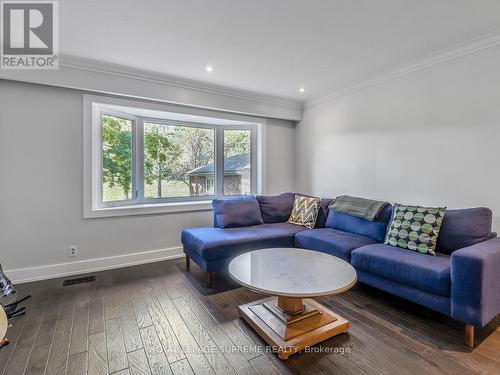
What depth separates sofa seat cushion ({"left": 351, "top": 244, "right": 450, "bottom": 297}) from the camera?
193 centimetres

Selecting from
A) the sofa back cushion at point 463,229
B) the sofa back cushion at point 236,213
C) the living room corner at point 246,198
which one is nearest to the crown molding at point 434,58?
the living room corner at point 246,198

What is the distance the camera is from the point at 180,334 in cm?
194

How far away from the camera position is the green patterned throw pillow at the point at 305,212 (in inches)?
137

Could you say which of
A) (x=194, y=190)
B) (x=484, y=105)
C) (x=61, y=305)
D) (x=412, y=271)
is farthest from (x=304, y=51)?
(x=61, y=305)

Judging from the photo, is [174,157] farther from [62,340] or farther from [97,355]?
[97,355]

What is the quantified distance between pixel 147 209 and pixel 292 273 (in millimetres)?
2307

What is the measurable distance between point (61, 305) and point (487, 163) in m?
4.05

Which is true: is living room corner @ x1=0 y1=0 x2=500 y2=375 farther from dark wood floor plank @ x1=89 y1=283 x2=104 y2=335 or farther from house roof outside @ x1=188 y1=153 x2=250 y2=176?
house roof outside @ x1=188 y1=153 x2=250 y2=176

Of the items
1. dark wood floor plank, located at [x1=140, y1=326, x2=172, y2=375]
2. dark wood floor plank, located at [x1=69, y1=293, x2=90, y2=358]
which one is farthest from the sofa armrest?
dark wood floor plank, located at [x1=69, y1=293, x2=90, y2=358]

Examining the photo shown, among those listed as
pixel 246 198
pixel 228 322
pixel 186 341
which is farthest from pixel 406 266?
pixel 246 198

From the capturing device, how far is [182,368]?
161 centimetres

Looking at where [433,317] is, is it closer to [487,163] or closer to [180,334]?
[487,163]

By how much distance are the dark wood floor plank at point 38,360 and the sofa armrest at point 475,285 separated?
2.71m

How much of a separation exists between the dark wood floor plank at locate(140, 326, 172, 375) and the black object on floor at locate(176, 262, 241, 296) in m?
0.69
